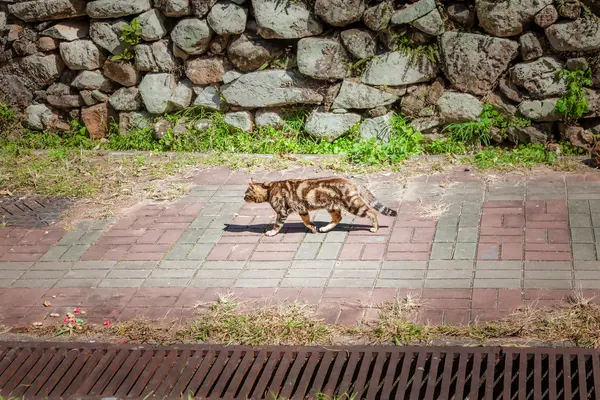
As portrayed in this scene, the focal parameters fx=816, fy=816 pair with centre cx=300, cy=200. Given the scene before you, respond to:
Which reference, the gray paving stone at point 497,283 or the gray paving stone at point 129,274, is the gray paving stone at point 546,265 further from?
the gray paving stone at point 129,274

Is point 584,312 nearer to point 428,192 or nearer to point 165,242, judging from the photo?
point 428,192

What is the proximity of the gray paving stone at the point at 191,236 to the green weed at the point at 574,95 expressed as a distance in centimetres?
431

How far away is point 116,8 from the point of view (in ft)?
34.4

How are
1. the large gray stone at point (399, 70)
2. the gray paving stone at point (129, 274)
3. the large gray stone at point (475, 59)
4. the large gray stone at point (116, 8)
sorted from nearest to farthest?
the gray paving stone at point (129, 274)
the large gray stone at point (475, 59)
the large gray stone at point (399, 70)
the large gray stone at point (116, 8)

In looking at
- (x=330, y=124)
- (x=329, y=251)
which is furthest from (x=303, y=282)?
(x=330, y=124)

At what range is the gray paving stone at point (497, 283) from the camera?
6434 millimetres

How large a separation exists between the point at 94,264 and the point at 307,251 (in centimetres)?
197

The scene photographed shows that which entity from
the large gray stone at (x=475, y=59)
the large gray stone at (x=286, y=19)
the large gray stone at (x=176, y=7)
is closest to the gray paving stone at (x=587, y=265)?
the large gray stone at (x=475, y=59)

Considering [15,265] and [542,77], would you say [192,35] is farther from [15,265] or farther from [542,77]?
[542,77]

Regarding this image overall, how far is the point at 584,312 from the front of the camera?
5.85 meters

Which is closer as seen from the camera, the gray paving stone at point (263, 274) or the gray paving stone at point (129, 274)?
the gray paving stone at point (263, 274)

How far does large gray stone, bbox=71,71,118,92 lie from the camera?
35.9 ft

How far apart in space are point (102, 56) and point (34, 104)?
1369 millimetres

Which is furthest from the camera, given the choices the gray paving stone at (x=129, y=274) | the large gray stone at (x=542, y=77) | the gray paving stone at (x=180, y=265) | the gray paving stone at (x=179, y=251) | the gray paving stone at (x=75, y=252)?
the large gray stone at (x=542, y=77)
